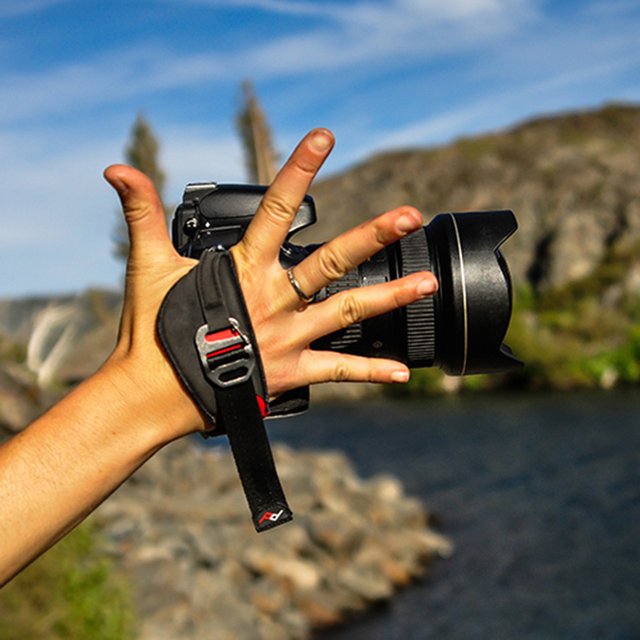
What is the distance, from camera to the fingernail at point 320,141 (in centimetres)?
123

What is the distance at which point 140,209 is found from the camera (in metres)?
1.27

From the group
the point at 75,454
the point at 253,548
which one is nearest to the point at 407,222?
the point at 75,454

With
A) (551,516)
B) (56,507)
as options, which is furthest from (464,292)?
(551,516)

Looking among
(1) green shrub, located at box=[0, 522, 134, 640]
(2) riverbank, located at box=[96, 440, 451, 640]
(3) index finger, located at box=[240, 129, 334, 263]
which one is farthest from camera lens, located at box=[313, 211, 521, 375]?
(2) riverbank, located at box=[96, 440, 451, 640]

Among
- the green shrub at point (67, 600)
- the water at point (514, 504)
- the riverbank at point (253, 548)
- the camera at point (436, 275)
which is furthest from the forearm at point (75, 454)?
the water at point (514, 504)

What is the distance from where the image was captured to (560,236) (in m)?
29.4

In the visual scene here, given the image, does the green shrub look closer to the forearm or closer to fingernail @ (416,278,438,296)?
the forearm

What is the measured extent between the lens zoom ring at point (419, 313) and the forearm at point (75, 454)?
1.65 ft

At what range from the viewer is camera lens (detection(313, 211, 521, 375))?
154cm

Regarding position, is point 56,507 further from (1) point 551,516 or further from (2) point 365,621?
(1) point 551,516

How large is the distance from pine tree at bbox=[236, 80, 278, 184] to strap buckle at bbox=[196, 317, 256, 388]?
81.1 ft

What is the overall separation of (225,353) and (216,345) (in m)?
0.02

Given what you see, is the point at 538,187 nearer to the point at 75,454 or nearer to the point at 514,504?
the point at 514,504

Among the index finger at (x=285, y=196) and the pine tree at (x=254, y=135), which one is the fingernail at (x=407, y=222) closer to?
the index finger at (x=285, y=196)
